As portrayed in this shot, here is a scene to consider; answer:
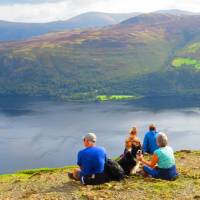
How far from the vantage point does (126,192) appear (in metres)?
21.2

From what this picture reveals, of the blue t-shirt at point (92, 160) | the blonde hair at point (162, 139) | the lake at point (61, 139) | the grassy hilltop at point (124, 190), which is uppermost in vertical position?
the blonde hair at point (162, 139)

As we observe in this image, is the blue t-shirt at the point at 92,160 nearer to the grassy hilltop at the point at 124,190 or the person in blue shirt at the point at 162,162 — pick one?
the grassy hilltop at the point at 124,190

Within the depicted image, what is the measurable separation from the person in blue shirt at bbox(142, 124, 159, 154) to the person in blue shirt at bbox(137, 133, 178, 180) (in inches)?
339

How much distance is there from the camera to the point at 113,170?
22.6 m

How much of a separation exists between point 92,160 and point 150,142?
1195 cm

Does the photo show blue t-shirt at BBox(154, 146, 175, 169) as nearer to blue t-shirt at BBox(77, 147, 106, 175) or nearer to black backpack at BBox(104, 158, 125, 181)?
black backpack at BBox(104, 158, 125, 181)

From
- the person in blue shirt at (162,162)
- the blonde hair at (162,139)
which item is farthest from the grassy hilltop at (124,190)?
the blonde hair at (162,139)

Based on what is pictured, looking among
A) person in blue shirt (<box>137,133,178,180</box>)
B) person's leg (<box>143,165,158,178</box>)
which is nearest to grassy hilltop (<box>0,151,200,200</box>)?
person's leg (<box>143,165,158,178</box>)

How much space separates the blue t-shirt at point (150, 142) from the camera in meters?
31.9

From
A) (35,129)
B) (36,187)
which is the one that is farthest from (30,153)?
(36,187)

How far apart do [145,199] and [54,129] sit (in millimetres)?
170344

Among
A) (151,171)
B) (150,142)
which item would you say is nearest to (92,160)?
(151,171)

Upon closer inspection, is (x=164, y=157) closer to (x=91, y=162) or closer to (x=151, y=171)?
(x=151, y=171)

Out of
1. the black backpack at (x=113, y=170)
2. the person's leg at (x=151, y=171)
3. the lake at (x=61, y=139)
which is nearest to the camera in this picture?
the black backpack at (x=113, y=170)
